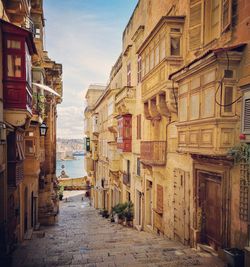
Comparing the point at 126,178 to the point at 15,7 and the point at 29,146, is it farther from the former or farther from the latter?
the point at 15,7

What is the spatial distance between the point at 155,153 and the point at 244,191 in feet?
20.5

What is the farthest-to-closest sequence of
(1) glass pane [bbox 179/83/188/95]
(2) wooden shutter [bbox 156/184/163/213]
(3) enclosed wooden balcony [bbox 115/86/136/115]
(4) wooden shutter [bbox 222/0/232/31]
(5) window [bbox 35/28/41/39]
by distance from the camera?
(3) enclosed wooden balcony [bbox 115/86/136/115], (5) window [bbox 35/28/41/39], (2) wooden shutter [bbox 156/184/163/213], (1) glass pane [bbox 179/83/188/95], (4) wooden shutter [bbox 222/0/232/31]

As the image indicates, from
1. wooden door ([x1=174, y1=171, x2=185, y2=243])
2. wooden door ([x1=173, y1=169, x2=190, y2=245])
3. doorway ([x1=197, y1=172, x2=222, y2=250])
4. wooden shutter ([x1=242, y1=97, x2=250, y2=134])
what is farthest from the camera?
wooden door ([x1=174, y1=171, x2=185, y2=243])

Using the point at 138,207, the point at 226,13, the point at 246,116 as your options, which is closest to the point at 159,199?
the point at 138,207

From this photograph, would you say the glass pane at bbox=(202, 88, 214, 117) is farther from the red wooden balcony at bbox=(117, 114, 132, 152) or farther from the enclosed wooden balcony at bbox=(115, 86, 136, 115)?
the red wooden balcony at bbox=(117, 114, 132, 152)

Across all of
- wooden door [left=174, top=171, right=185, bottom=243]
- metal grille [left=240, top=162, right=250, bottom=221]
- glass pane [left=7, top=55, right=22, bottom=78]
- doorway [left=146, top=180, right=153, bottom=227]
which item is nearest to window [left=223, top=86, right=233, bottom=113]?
metal grille [left=240, top=162, right=250, bottom=221]

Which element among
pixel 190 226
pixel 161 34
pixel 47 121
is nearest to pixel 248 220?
pixel 190 226

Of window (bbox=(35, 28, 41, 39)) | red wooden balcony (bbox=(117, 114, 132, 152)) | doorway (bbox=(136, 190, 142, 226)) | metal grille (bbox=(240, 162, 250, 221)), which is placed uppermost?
window (bbox=(35, 28, 41, 39))

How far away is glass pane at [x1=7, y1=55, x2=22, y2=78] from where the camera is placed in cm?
940

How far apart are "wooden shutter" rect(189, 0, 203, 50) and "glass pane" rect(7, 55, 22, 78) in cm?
616

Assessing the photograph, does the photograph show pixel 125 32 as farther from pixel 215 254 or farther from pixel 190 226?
pixel 215 254

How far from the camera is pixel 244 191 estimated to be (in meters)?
6.46

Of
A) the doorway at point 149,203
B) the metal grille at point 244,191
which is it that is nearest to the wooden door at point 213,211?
the metal grille at point 244,191

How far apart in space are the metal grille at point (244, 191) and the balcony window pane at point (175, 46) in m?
5.58
